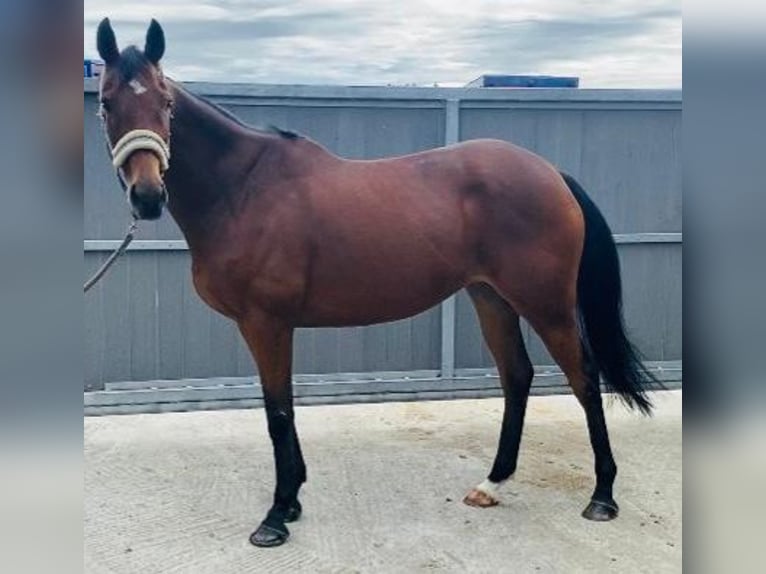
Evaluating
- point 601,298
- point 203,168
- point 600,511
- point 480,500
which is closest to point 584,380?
point 601,298

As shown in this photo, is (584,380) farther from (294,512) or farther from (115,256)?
(115,256)

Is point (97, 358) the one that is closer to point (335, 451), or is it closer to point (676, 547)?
point (335, 451)

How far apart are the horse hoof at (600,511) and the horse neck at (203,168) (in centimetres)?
173

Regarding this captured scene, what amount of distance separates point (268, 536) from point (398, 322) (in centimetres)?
A: 197

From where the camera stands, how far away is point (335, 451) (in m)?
3.66

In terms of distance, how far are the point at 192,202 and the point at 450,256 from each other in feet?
3.11

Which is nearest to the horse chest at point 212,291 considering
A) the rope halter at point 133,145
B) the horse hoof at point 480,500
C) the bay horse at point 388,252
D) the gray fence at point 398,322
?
the bay horse at point 388,252

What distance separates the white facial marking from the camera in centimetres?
221

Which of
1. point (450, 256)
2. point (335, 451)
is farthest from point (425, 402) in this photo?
point (450, 256)

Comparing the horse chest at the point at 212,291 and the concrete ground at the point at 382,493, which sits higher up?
the horse chest at the point at 212,291

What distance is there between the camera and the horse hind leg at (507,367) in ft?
10.0

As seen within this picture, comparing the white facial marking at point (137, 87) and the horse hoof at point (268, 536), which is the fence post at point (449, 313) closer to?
the horse hoof at point (268, 536)

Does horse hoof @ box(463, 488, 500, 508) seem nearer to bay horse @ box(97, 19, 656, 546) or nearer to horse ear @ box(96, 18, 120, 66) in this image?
bay horse @ box(97, 19, 656, 546)

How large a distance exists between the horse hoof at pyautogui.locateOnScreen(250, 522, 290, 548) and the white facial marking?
152 cm
